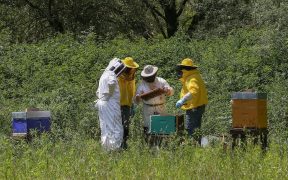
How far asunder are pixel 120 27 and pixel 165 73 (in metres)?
9.47

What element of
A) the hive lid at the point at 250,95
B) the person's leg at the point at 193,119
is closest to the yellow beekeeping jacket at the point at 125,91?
the person's leg at the point at 193,119

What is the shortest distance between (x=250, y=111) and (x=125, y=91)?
2.46 m

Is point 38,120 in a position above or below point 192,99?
below

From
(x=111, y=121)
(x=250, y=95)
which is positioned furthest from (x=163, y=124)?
(x=250, y=95)

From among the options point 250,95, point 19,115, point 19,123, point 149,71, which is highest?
point 149,71

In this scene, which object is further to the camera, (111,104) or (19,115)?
(19,115)

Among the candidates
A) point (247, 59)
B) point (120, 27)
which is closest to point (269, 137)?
point (247, 59)

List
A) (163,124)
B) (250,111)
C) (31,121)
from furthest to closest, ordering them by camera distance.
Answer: (31,121) → (163,124) → (250,111)

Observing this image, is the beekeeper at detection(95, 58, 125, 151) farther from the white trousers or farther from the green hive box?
the green hive box

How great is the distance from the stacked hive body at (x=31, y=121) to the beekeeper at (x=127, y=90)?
1259 millimetres

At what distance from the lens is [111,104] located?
439 inches

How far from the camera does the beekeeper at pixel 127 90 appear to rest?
11.5 metres

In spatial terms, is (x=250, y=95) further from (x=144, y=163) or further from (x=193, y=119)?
(x=144, y=163)

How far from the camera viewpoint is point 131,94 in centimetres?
1177
